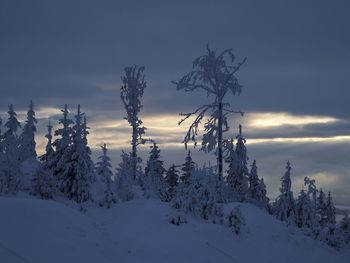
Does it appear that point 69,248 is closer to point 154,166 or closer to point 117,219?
point 117,219

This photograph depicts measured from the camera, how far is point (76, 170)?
1433 inches

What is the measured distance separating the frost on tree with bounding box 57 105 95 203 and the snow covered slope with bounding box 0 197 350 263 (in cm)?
759

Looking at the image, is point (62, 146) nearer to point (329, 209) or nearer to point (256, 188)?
point (256, 188)

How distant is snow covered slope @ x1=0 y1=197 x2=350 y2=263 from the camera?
15.9 m

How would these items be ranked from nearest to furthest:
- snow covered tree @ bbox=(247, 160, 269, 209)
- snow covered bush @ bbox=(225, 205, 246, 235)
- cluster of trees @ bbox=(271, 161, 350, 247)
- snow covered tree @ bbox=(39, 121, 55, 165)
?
snow covered bush @ bbox=(225, 205, 246, 235)
cluster of trees @ bbox=(271, 161, 350, 247)
snow covered tree @ bbox=(39, 121, 55, 165)
snow covered tree @ bbox=(247, 160, 269, 209)

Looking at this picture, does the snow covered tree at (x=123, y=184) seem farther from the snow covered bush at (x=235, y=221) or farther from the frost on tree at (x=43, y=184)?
the snow covered bush at (x=235, y=221)

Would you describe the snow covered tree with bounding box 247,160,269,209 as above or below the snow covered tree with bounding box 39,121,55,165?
below

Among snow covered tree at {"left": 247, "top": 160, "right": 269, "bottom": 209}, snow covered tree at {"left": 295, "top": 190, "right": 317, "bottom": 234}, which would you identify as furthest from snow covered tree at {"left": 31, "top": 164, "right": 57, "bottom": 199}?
snow covered tree at {"left": 247, "top": 160, "right": 269, "bottom": 209}

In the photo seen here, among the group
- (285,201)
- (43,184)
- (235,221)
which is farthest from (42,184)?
(285,201)

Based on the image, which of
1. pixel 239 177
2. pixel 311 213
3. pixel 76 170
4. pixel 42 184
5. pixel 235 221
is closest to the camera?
pixel 235 221

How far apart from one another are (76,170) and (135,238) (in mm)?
16999

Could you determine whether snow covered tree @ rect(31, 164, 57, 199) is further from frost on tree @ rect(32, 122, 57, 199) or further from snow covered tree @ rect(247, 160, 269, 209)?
snow covered tree @ rect(247, 160, 269, 209)

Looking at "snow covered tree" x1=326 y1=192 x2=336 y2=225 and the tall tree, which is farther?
"snow covered tree" x1=326 y1=192 x2=336 y2=225

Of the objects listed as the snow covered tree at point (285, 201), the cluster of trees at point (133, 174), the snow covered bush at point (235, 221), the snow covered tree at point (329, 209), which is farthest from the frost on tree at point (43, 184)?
the snow covered tree at point (329, 209)
